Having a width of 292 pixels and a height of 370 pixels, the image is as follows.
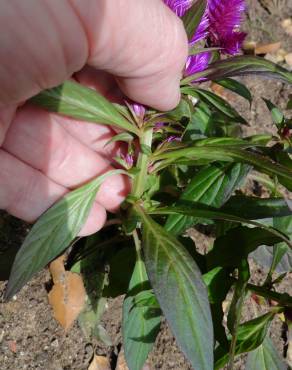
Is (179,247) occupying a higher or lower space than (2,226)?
higher

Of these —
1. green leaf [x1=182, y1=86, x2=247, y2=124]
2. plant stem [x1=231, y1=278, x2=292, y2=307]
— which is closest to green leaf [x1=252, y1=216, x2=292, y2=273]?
plant stem [x1=231, y1=278, x2=292, y2=307]

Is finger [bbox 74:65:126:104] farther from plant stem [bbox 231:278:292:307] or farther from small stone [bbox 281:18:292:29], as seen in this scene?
small stone [bbox 281:18:292:29]

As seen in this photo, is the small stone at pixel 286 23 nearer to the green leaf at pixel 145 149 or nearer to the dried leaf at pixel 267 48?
the dried leaf at pixel 267 48

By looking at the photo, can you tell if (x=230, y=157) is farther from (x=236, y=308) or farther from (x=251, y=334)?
(x=251, y=334)

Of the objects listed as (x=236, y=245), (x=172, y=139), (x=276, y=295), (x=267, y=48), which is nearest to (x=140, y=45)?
(x=172, y=139)

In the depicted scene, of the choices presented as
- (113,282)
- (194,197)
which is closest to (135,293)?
(113,282)

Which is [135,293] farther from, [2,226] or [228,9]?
[228,9]
